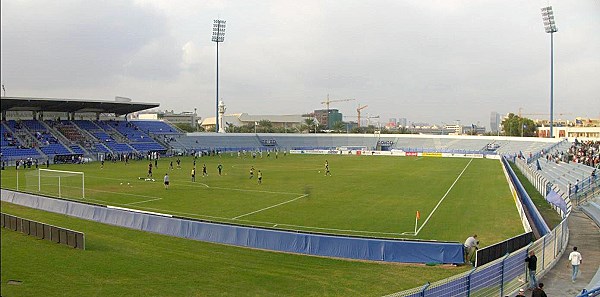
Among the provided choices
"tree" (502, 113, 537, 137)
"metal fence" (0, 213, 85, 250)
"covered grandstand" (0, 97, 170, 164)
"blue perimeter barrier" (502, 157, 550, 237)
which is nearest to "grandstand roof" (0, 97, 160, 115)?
"covered grandstand" (0, 97, 170, 164)

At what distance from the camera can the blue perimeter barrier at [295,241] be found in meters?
18.5

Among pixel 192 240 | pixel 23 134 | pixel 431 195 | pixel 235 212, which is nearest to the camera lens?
pixel 192 240

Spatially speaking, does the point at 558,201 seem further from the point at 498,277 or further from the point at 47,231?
the point at 47,231

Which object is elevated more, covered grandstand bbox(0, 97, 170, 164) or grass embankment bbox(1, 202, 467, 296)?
covered grandstand bbox(0, 97, 170, 164)

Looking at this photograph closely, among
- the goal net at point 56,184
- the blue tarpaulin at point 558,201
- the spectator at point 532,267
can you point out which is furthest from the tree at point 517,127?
the spectator at point 532,267

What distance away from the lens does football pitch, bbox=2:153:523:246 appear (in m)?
25.4

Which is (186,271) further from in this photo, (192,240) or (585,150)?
(585,150)

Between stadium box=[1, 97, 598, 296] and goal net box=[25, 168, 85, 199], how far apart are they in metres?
0.14

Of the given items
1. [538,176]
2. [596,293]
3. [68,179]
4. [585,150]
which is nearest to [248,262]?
[596,293]

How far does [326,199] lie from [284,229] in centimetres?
1158

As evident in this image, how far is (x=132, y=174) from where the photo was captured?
50125 mm

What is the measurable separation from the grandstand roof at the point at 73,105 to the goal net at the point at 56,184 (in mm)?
20727

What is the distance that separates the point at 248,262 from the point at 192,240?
4439 mm

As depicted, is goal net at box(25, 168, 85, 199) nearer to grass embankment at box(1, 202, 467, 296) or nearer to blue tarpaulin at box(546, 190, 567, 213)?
grass embankment at box(1, 202, 467, 296)
